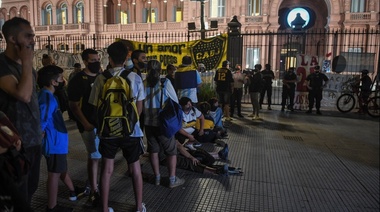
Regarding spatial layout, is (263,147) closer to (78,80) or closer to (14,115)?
(78,80)

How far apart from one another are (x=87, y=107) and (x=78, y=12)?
3321 cm

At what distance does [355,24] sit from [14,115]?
2775 cm

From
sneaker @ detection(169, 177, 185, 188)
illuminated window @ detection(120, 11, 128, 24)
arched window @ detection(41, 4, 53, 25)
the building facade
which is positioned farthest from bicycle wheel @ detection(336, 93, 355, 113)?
arched window @ detection(41, 4, 53, 25)

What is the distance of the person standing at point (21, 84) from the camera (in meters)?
2.17

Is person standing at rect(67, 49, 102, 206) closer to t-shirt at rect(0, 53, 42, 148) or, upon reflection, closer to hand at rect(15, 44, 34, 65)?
t-shirt at rect(0, 53, 42, 148)

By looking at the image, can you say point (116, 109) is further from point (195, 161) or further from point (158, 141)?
point (195, 161)

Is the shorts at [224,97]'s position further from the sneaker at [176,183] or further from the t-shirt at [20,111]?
the t-shirt at [20,111]

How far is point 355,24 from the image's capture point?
82.2 ft

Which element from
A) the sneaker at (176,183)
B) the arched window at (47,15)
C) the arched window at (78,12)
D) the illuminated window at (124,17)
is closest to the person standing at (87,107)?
the sneaker at (176,183)

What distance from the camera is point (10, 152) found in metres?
1.94

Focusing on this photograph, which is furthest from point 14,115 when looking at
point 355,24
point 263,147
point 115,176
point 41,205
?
point 355,24

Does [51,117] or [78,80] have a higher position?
[78,80]

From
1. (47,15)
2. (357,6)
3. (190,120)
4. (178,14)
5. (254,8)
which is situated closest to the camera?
(190,120)

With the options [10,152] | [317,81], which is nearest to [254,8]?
[317,81]
